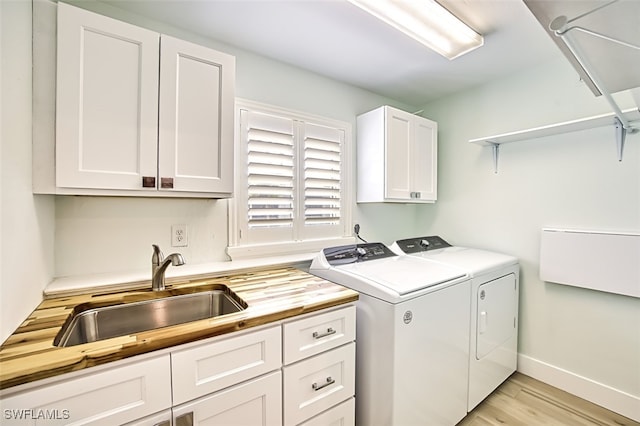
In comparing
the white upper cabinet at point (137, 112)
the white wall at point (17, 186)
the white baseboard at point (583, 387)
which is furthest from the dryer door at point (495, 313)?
the white wall at point (17, 186)

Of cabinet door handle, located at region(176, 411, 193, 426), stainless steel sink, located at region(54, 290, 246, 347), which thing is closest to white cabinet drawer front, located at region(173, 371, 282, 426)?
cabinet door handle, located at region(176, 411, 193, 426)

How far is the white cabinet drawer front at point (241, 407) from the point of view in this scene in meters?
0.94

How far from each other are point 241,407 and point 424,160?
7.56ft

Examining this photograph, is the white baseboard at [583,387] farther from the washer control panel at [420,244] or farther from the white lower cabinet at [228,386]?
the white lower cabinet at [228,386]

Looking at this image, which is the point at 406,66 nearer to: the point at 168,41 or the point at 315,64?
the point at 315,64

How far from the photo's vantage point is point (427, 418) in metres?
1.45

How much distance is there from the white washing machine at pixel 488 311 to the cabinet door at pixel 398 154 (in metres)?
0.45

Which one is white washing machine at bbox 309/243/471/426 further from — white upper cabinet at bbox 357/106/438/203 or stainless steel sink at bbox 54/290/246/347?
white upper cabinet at bbox 357/106/438/203

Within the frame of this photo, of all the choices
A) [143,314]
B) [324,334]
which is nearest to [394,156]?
[324,334]

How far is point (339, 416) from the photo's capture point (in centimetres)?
132

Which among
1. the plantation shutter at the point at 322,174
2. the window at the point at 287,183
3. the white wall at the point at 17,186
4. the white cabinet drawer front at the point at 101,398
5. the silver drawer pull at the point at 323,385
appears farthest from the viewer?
the plantation shutter at the point at 322,174

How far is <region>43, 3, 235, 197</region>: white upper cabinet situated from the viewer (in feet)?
3.72

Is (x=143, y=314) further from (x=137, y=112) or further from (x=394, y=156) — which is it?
(x=394, y=156)

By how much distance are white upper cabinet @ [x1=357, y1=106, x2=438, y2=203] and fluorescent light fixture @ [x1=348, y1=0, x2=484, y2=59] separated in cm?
65
